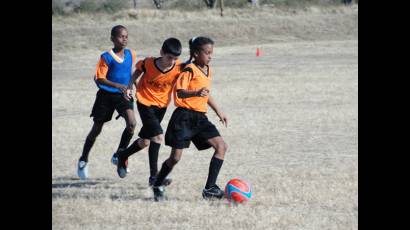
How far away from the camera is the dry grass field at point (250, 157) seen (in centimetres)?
705

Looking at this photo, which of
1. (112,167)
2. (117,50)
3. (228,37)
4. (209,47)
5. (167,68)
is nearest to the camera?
(209,47)

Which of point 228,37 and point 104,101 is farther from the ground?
point 228,37

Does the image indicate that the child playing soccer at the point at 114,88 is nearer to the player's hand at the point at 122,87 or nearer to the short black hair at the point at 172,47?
the player's hand at the point at 122,87

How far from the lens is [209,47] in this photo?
25.1 ft

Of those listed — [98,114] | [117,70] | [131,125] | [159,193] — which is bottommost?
[159,193]

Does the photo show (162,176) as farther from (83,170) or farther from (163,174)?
(83,170)

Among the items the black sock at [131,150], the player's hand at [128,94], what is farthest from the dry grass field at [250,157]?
the player's hand at [128,94]

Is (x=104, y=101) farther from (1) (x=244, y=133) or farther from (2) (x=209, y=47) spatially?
(1) (x=244, y=133)

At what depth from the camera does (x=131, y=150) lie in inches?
350

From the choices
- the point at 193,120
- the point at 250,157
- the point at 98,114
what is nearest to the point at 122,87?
the point at 98,114

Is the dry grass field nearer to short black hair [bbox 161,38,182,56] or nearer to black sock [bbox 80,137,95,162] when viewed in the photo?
black sock [bbox 80,137,95,162]

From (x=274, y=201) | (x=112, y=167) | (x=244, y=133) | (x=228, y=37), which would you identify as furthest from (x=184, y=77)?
(x=228, y=37)

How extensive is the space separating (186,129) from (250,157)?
3403 mm

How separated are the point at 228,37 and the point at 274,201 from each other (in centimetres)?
3686
